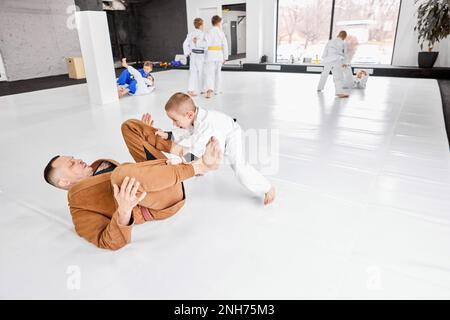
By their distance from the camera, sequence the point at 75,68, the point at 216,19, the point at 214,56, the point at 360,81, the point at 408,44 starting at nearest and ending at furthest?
1. the point at 216,19
2. the point at 214,56
3. the point at 360,81
4. the point at 408,44
5. the point at 75,68

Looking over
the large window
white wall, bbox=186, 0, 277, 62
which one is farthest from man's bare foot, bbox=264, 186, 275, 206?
white wall, bbox=186, 0, 277, 62

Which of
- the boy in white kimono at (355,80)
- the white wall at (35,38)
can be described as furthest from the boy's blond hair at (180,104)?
the white wall at (35,38)

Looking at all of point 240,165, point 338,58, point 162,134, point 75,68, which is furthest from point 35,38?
point 240,165

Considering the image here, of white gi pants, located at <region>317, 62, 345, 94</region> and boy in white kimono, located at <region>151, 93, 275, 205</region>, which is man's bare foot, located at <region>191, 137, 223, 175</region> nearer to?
boy in white kimono, located at <region>151, 93, 275, 205</region>

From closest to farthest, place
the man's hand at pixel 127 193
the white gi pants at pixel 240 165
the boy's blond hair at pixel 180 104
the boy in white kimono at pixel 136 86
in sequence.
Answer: the man's hand at pixel 127 193 < the boy's blond hair at pixel 180 104 < the white gi pants at pixel 240 165 < the boy in white kimono at pixel 136 86

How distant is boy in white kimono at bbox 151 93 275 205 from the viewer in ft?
5.07

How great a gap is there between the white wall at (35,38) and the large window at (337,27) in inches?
241

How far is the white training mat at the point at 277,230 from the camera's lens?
126 centimetres

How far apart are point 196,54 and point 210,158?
452 cm

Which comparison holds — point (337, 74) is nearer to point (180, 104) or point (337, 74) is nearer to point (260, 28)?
point (180, 104)

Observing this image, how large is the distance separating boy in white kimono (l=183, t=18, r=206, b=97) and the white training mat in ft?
8.63

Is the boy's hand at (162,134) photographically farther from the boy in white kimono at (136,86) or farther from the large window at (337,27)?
the large window at (337,27)

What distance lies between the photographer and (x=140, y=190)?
1159mm
